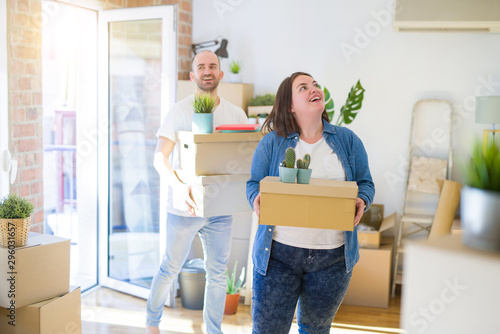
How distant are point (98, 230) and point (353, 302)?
1.87 meters

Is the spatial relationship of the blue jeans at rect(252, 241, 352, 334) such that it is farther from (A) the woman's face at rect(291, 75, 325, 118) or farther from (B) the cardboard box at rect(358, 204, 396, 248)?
(B) the cardboard box at rect(358, 204, 396, 248)

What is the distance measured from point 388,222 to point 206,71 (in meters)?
1.97

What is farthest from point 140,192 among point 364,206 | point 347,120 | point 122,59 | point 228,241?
point 364,206

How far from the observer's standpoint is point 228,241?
3.03m

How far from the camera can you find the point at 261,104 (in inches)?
164

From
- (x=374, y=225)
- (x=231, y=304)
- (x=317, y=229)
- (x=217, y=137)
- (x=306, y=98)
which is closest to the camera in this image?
(x=317, y=229)

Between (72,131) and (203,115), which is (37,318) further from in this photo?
(72,131)

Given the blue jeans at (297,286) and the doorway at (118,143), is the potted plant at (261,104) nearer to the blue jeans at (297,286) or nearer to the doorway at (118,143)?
the doorway at (118,143)

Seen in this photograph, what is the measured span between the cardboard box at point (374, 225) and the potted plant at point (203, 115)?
1744 millimetres

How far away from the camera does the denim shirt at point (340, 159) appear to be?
6.98 ft

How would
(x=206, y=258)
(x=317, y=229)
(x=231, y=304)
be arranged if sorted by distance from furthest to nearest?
(x=231, y=304) → (x=206, y=258) → (x=317, y=229)

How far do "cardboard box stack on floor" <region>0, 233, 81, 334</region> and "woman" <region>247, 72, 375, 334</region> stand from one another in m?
1.01

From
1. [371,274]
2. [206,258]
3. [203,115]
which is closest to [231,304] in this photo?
[206,258]

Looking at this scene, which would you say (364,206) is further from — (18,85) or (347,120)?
(18,85)
